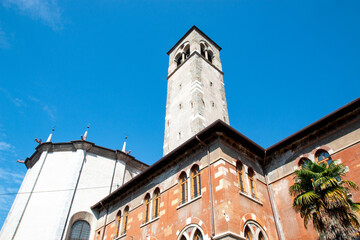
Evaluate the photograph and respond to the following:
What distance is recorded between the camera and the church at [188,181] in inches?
491

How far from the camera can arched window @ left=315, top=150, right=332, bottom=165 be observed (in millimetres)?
12938

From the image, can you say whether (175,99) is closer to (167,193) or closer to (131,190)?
(131,190)

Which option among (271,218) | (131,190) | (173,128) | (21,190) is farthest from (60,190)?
(271,218)

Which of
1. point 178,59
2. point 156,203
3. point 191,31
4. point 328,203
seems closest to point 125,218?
point 156,203

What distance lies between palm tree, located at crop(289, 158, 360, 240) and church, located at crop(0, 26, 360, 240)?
233 centimetres

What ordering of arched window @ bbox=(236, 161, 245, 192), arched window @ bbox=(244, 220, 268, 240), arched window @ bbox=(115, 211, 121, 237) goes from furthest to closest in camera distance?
arched window @ bbox=(115, 211, 121, 237), arched window @ bbox=(236, 161, 245, 192), arched window @ bbox=(244, 220, 268, 240)

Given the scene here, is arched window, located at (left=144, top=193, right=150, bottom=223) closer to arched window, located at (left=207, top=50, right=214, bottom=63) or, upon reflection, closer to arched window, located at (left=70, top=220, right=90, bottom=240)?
arched window, located at (left=70, top=220, right=90, bottom=240)

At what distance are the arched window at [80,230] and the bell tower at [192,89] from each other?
25.8ft

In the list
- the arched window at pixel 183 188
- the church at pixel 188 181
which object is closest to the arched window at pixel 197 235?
the church at pixel 188 181

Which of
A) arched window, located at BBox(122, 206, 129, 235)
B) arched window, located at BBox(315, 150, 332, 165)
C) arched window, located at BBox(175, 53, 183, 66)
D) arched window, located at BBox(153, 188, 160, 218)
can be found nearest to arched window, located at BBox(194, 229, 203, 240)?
arched window, located at BBox(153, 188, 160, 218)

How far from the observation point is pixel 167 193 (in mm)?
15211

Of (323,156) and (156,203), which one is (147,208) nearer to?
(156,203)

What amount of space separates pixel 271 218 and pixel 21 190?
752 inches

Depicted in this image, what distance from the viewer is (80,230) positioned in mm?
20547
